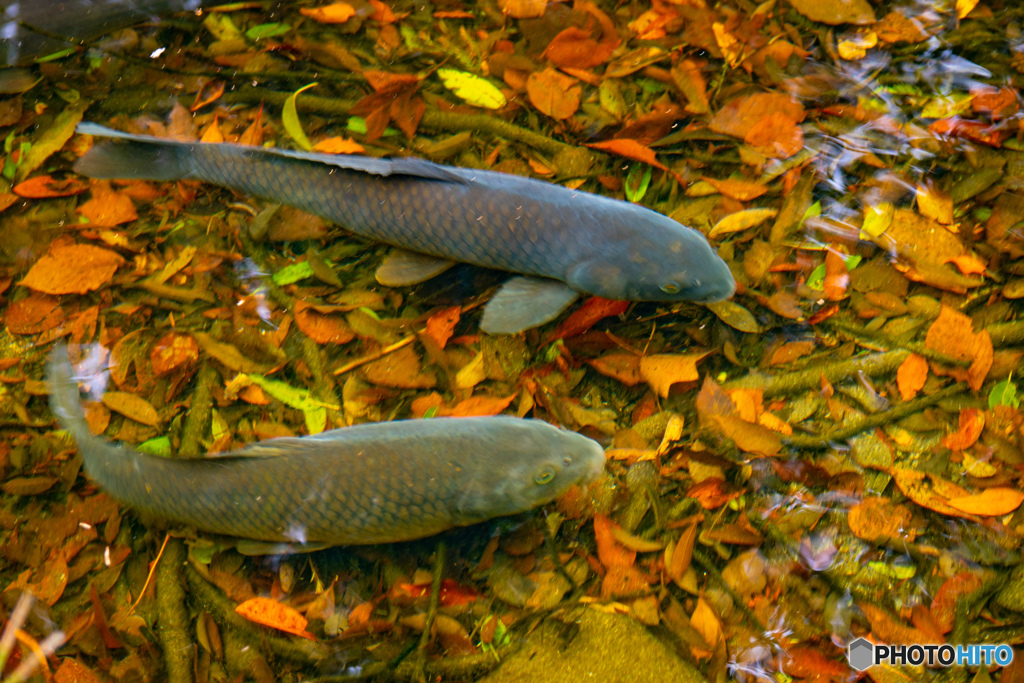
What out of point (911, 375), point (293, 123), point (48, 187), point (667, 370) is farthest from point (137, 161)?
point (911, 375)

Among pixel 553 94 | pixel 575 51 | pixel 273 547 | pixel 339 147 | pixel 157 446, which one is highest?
pixel 575 51

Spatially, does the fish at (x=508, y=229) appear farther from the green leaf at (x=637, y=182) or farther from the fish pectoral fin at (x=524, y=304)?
the green leaf at (x=637, y=182)

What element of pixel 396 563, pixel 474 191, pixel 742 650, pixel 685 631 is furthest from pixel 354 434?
pixel 742 650

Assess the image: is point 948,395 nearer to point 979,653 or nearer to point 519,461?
point 979,653

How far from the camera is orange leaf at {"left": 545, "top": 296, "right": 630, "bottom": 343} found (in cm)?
269

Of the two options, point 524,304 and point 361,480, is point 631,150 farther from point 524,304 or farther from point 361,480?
point 361,480

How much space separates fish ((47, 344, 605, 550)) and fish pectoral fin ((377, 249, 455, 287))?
0.68 metres

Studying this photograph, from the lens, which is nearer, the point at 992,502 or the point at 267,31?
the point at 992,502

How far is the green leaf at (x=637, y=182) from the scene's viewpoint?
2.87 meters

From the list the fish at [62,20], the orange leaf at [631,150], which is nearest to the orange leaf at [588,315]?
the orange leaf at [631,150]

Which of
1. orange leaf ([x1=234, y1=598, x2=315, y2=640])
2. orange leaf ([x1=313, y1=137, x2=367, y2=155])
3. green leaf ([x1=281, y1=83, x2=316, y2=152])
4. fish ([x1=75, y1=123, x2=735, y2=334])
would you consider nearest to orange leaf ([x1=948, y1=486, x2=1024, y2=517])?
fish ([x1=75, y1=123, x2=735, y2=334])

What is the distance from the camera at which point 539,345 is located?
8.75 ft

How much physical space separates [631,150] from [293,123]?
5.34 ft

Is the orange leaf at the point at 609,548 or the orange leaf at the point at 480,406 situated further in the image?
the orange leaf at the point at 480,406
